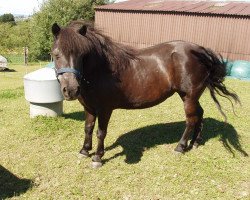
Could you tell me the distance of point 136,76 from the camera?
571cm

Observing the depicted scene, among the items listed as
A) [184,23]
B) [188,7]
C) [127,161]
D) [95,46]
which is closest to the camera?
[95,46]

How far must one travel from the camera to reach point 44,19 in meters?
36.8

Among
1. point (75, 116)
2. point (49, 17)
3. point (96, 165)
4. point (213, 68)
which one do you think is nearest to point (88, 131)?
point (96, 165)

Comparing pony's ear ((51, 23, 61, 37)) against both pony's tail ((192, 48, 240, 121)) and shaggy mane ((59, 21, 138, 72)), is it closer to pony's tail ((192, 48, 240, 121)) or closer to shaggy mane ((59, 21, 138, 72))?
shaggy mane ((59, 21, 138, 72))

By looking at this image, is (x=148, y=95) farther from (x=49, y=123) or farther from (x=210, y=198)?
(x=49, y=123)

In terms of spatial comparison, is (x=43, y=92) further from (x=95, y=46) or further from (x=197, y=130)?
(x=197, y=130)

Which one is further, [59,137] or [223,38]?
[223,38]

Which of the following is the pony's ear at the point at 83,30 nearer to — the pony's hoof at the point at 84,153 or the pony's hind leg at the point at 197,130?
the pony's hoof at the point at 84,153

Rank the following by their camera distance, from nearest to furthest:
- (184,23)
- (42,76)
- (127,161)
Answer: (127,161) → (42,76) → (184,23)

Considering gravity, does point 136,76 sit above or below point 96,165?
above

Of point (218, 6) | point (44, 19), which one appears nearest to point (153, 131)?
point (218, 6)

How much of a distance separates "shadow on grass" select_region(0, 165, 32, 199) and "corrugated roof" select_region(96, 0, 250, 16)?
19.8 meters

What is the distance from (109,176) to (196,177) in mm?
1577

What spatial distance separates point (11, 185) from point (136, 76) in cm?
293
